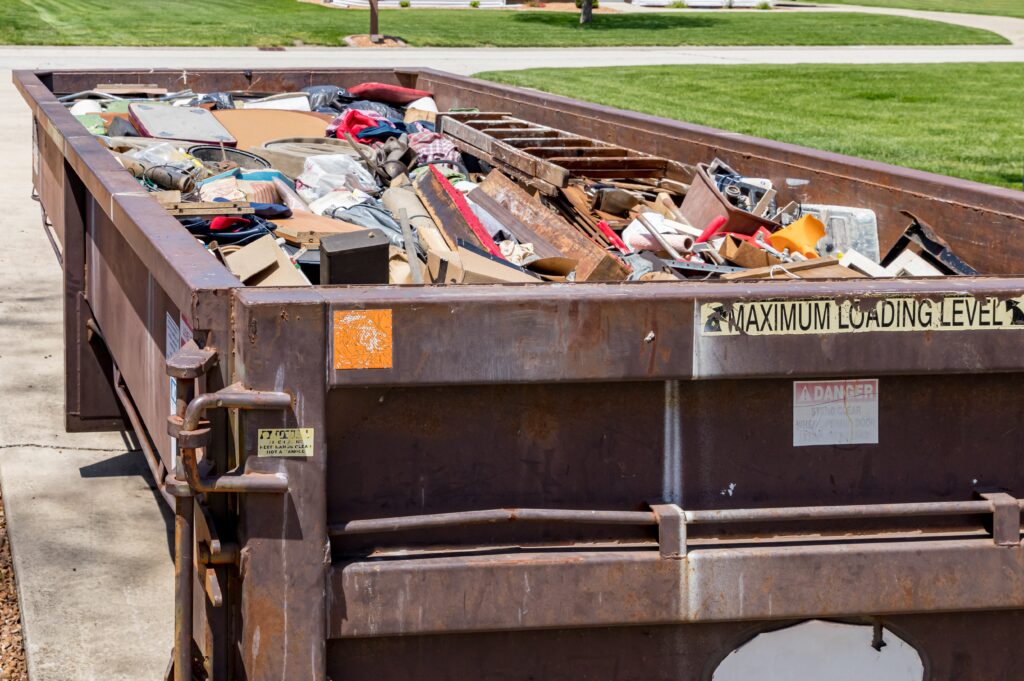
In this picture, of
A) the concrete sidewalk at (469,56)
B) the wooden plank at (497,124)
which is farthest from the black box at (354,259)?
the concrete sidewalk at (469,56)

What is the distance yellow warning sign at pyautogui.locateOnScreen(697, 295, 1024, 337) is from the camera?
2.50 metres

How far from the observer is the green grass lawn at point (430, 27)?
29.3 metres

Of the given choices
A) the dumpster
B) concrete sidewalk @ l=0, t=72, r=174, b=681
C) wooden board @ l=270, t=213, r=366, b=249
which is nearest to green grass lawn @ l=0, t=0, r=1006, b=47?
concrete sidewalk @ l=0, t=72, r=174, b=681

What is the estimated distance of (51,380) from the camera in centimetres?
692

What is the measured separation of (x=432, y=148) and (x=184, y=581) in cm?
430

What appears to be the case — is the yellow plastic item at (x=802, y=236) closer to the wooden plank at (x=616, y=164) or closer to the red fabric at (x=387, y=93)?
the wooden plank at (x=616, y=164)

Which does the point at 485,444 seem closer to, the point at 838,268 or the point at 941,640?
the point at 941,640

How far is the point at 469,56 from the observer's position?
27109 millimetres

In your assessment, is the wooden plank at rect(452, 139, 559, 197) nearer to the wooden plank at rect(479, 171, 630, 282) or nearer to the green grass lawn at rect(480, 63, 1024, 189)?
the wooden plank at rect(479, 171, 630, 282)

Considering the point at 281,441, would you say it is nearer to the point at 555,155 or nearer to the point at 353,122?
the point at 555,155

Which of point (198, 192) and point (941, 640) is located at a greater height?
point (198, 192)

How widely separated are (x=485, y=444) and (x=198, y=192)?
3.01 metres

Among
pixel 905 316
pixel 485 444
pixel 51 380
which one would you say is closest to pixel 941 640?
pixel 905 316

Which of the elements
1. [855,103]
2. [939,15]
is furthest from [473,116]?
[939,15]
